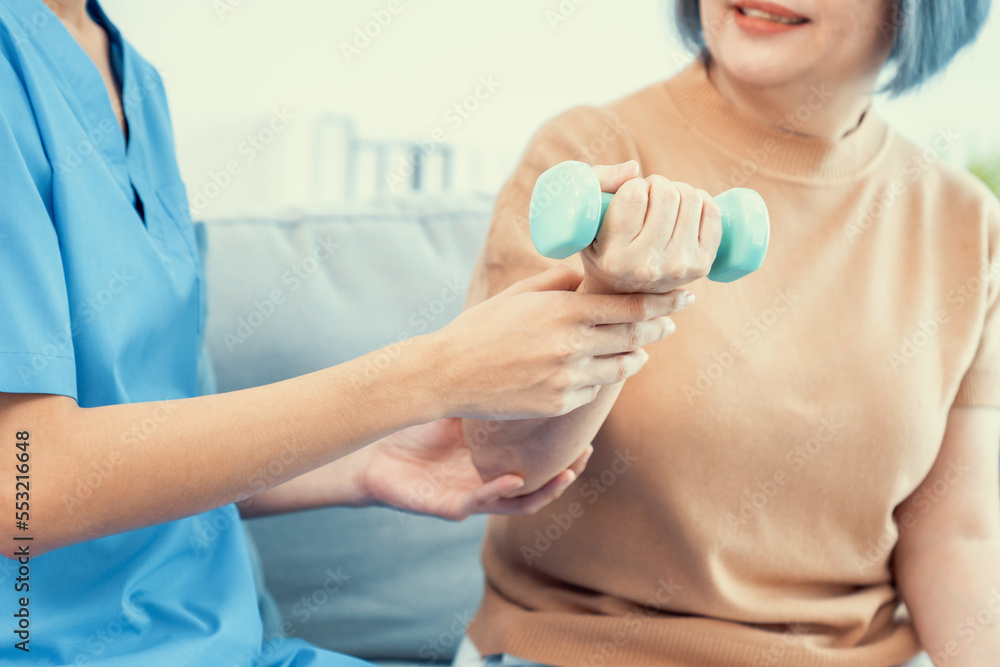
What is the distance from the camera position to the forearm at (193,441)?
0.55 meters

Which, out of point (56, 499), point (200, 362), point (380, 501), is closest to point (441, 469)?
point (380, 501)

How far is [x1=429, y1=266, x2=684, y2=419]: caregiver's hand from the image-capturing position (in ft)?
1.90

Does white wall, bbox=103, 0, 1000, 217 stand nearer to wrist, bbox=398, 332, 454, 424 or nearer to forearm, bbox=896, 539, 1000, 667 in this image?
forearm, bbox=896, 539, 1000, 667

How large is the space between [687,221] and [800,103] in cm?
45

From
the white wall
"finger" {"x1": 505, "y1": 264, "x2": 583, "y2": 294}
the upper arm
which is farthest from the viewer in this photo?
the white wall

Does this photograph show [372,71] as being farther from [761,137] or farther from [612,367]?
[612,367]

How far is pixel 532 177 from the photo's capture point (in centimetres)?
82

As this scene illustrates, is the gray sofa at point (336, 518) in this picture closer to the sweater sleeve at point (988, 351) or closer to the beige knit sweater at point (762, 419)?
the beige knit sweater at point (762, 419)

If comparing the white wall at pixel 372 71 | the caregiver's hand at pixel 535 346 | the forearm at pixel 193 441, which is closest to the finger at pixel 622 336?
the caregiver's hand at pixel 535 346

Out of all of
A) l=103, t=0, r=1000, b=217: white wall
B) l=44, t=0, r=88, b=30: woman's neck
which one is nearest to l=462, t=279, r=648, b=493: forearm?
l=44, t=0, r=88, b=30: woman's neck

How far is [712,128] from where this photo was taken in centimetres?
89

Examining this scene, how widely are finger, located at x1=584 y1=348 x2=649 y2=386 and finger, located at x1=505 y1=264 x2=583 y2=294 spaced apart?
0.20 ft

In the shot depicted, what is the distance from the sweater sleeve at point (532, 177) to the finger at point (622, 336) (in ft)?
0.51

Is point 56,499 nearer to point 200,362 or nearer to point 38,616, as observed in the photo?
point 38,616
